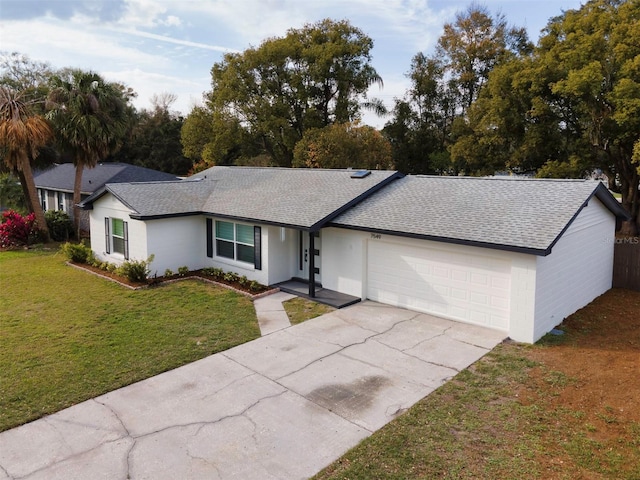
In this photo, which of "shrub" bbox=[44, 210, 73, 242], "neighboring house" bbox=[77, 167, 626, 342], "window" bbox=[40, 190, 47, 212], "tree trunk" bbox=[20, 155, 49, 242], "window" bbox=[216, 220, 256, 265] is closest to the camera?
"neighboring house" bbox=[77, 167, 626, 342]

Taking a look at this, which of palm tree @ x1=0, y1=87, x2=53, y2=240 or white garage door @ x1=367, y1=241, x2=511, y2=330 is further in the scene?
palm tree @ x1=0, y1=87, x2=53, y2=240

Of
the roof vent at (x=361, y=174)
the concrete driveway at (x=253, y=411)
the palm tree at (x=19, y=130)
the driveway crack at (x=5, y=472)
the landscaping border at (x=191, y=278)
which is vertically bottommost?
the driveway crack at (x=5, y=472)

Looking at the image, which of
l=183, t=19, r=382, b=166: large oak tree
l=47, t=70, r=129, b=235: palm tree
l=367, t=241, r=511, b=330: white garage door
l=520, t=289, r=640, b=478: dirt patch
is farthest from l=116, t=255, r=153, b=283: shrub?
l=183, t=19, r=382, b=166: large oak tree

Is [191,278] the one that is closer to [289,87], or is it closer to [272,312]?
[272,312]

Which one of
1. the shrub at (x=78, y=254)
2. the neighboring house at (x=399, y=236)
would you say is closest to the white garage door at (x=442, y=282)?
the neighboring house at (x=399, y=236)

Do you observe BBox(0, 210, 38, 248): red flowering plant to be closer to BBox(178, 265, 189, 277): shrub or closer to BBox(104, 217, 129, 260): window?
BBox(104, 217, 129, 260): window

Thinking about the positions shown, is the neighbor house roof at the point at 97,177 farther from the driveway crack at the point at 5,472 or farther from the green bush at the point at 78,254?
the driveway crack at the point at 5,472
